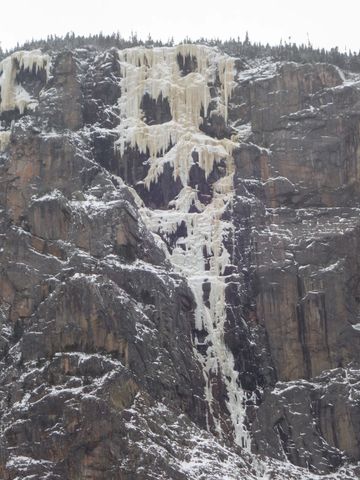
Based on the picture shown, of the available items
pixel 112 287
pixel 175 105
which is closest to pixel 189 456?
pixel 112 287

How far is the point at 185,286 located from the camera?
12006 cm

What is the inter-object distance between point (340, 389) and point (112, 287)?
21816 millimetres

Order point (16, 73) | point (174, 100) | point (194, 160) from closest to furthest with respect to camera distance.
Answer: point (194, 160) < point (174, 100) < point (16, 73)

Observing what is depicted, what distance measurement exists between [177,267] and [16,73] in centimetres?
2951

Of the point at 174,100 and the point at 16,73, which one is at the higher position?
the point at 16,73

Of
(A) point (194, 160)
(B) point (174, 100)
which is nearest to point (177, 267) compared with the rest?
(A) point (194, 160)

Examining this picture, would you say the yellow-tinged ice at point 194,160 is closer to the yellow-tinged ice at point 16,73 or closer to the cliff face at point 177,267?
the cliff face at point 177,267

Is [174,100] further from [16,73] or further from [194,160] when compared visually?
[16,73]

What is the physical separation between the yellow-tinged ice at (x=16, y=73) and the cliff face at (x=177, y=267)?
21 cm

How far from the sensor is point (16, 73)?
136125 mm

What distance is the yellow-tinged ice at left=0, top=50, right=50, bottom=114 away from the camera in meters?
134

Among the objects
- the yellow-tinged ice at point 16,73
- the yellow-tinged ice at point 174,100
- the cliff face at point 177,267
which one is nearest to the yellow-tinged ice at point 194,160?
the yellow-tinged ice at point 174,100

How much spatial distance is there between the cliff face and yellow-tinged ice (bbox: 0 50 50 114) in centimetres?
21

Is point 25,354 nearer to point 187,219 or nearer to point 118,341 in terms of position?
point 118,341
